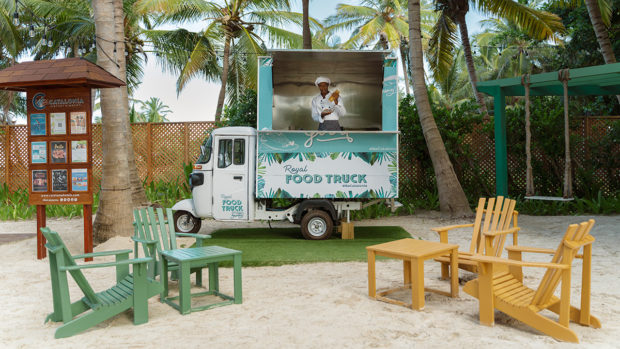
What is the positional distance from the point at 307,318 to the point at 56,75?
424 centimetres

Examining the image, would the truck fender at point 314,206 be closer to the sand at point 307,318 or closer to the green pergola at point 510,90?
the sand at point 307,318

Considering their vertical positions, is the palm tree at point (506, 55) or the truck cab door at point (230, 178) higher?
the palm tree at point (506, 55)

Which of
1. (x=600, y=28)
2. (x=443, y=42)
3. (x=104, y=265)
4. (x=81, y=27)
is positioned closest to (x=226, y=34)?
(x=81, y=27)

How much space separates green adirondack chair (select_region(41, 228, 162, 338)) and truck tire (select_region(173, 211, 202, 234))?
403 centimetres

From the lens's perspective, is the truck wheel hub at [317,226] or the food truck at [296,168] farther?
the truck wheel hub at [317,226]

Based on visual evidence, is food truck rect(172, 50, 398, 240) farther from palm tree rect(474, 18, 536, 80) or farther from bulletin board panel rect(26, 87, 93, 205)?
palm tree rect(474, 18, 536, 80)

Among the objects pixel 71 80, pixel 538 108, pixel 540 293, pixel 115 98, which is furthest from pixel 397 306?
pixel 538 108

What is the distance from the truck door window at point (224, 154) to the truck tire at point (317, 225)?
150 centimetres

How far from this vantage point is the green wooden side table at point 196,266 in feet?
13.2

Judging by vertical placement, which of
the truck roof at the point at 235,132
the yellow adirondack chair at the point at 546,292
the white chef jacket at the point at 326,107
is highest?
the white chef jacket at the point at 326,107

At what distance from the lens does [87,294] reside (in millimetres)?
3637

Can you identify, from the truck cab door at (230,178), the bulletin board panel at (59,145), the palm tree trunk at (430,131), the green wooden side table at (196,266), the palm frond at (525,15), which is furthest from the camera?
the palm frond at (525,15)

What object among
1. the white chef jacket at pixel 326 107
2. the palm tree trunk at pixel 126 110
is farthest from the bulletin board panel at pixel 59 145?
the white chef jacket at pixel 326 107

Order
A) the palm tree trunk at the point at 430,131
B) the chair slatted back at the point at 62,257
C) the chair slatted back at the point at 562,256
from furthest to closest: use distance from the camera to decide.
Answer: the palm tree trunk at the point at 430,131
the chair slatted back at the point at 62,257
the chair slatted back at the point at 562,256
